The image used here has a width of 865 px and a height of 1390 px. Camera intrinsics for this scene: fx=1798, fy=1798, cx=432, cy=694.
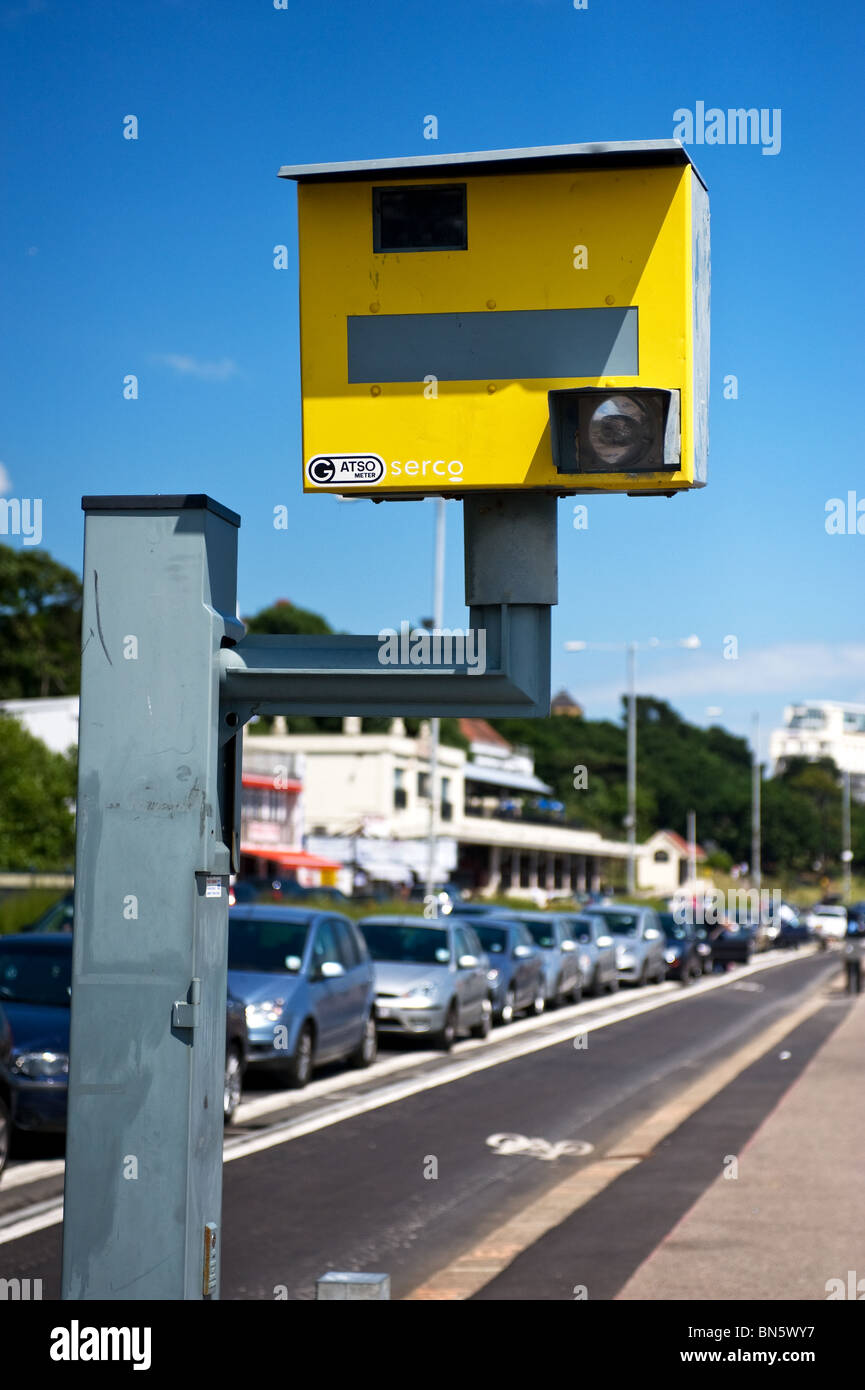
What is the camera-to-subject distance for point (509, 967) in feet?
85.2

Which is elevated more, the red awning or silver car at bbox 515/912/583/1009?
the red awning

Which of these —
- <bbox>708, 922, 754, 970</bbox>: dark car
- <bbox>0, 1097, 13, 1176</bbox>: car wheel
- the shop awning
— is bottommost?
<bbox>708, 922, 754, 970</bbox>: dark car

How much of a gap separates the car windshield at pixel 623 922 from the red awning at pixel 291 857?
26088 millimetres

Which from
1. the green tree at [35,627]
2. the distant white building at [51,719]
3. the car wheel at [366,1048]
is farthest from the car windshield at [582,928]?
the green tree at [35,627]

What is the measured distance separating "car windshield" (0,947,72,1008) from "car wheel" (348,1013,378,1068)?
535 cm

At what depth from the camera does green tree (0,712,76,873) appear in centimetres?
5928

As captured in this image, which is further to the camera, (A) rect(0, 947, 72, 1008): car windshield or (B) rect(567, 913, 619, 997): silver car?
(B) rect(567, 913, 619, 997): silver car

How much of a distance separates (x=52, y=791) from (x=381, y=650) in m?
59.4

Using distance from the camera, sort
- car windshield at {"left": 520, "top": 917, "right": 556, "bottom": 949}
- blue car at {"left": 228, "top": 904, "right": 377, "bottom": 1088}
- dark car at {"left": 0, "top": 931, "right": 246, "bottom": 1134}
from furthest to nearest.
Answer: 1. car windshield at {"left": 520, "top": 917, "right": 556, "bottom": 949}
2. blue car at {"left": 228, "top": 904, "right": 377, "bottom": 1088}
3. dark car at {"left": 0, "top": 931, "right": 246, "bottom": 1134}

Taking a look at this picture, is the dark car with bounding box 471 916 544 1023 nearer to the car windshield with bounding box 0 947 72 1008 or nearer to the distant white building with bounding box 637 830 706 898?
the car windshield with bounding box 0 947 72 1008

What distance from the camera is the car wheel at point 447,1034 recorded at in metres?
21.2

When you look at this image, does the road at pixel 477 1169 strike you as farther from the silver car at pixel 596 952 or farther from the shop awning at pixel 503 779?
the shop awning at pixel 503 779

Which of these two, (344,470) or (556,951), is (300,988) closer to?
(344,470)

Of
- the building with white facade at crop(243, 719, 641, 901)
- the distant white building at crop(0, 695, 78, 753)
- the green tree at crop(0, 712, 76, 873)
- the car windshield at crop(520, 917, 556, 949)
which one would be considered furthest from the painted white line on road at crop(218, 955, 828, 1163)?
the distant white building at crop(0, 695, 78, 753)
